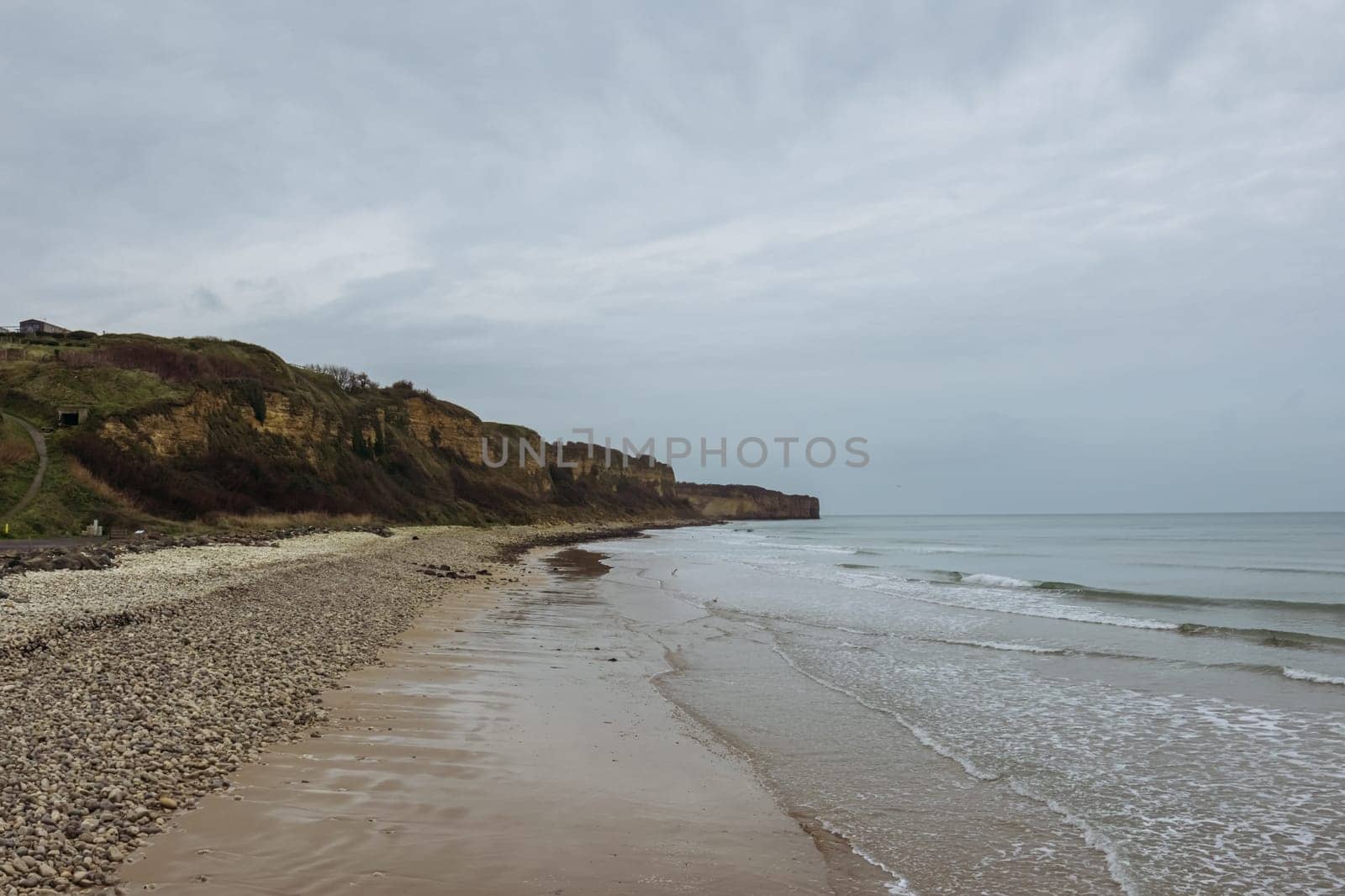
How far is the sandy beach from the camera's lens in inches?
183

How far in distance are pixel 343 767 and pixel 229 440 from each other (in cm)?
4218

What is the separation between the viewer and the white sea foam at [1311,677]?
11268 mm

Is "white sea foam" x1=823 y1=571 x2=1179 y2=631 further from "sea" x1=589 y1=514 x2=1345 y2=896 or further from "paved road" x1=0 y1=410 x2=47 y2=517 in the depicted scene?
"paved road" x1=0 y1=410 x2=47 y2=517

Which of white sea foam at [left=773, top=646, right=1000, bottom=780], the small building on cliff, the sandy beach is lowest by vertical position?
white sea foam at [left=773, top=646, right=1000, bottom=780]

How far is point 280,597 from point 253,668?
677 cm

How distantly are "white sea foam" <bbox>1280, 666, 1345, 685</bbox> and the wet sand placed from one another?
30.5ft

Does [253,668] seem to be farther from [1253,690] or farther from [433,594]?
[1253,690]

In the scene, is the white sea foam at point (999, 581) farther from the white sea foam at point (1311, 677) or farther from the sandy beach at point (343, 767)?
the sandy beach at point (343, 767)

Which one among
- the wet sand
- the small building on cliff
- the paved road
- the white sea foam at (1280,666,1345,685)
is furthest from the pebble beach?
the small building on cliff

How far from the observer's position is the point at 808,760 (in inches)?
301

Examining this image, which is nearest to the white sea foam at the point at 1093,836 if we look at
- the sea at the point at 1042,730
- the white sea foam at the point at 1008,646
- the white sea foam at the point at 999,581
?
the sea at the point at 1042,730

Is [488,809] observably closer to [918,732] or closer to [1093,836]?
[1093,836]

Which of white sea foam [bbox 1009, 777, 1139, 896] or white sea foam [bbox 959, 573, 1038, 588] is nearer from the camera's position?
white sea foam [bbox 1009, 777, 1139, 896]

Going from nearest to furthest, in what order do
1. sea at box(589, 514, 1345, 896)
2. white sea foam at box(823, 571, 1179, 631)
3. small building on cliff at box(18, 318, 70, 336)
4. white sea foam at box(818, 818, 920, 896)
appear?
white sea foam at box(818, 818, 920, 896) → sea at box(589, 514, 1345, 896) → white sea foam at box(823, 571, 1179, 631) → small building on cliff at box(18, 318, 70, 336)
